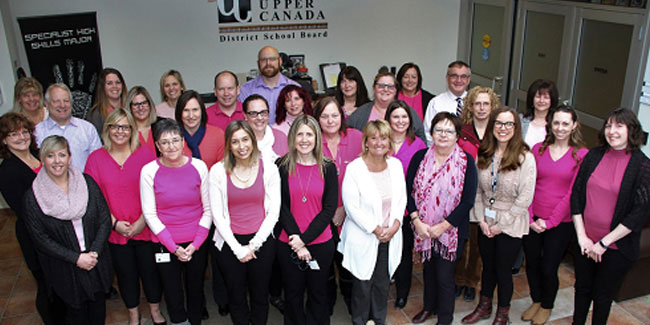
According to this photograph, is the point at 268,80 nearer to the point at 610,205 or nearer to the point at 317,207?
the point at 317,207

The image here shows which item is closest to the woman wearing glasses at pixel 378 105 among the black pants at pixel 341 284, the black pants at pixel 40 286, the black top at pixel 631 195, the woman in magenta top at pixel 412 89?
the woman in magenta top at pixel 412 89

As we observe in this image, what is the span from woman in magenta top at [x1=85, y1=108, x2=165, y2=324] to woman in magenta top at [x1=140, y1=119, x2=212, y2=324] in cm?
14

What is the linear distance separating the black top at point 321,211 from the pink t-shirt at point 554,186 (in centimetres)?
142

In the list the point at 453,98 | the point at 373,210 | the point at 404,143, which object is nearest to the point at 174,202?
the point at 373,210

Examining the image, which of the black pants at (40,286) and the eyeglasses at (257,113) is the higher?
the eyeglasses at (257,113)

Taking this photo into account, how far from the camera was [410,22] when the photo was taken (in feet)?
26.3

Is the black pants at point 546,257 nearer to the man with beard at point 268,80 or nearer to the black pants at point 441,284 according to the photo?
the black pants at point 441,284

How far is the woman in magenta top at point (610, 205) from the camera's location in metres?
3.18

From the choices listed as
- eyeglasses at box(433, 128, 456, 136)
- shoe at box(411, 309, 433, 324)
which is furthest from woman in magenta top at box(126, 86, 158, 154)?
shoe at box(411, 309, 433, 324)

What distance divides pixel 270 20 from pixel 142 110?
12.5ft

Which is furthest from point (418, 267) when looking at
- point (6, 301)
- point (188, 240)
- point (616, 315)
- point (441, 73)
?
point (441, 73)

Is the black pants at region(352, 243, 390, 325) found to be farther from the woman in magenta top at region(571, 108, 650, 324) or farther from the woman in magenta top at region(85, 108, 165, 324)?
the woman in magenta top at region(85, 108, 165, 324)

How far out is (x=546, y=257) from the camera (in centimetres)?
368

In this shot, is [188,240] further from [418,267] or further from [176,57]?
[176,57]
